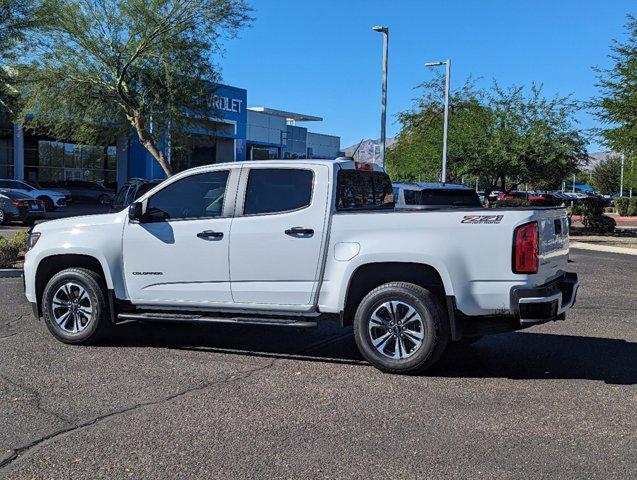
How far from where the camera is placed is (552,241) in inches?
239

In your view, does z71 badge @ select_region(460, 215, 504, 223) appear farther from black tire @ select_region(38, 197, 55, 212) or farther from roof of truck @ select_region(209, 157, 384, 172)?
black tire @ select_region(38, 197, 55, 212)

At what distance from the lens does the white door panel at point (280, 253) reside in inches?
247

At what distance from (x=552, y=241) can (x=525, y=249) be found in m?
0.60

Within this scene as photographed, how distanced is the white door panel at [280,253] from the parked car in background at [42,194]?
90.2ft

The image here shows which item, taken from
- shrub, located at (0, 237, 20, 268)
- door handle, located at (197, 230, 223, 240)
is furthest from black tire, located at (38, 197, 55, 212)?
door handle, located at (197, 230, 223, 240)

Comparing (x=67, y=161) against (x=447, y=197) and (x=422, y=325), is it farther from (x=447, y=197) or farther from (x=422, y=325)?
(x=422, y=325)

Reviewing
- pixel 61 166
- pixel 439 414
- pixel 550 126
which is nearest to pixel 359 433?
pixel 439 414

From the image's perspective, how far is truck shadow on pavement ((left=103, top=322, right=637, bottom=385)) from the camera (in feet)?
20.6

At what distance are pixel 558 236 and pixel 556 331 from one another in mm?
2220

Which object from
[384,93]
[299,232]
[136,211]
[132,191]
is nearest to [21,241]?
[132,191]

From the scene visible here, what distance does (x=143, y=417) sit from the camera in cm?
495

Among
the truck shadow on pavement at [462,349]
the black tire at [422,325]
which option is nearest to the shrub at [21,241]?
the truck shadow on pavement at [462,349]

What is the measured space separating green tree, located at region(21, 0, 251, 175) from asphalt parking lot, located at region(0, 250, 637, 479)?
1862 centimetres

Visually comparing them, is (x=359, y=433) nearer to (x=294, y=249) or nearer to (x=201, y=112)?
(x=294, y=249)
